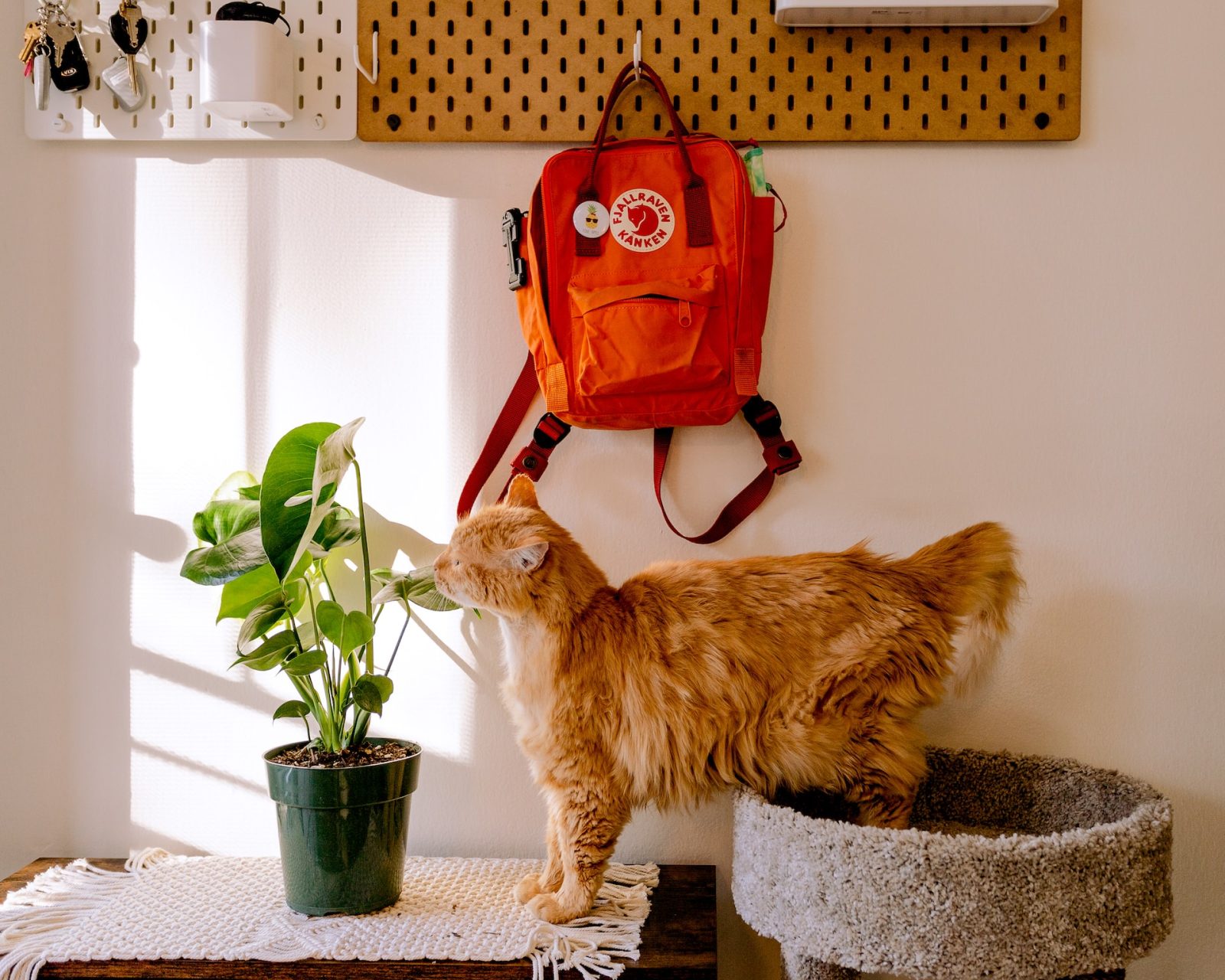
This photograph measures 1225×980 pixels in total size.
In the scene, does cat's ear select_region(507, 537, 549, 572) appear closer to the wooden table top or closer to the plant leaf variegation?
the plant leaf variegation

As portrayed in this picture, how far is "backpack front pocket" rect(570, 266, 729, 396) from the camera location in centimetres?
132

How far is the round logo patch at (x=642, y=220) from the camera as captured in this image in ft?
4.49

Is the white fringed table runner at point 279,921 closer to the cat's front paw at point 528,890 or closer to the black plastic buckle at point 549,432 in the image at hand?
the cat's front paw at point 528,890

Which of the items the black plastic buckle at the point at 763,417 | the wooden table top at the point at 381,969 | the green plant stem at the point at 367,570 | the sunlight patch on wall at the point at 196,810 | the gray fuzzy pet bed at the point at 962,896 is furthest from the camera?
the sunlight patch on wall at the point at 196,810

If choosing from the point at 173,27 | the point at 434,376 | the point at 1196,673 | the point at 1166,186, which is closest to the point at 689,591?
the point at 434,376

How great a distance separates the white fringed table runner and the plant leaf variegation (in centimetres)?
23

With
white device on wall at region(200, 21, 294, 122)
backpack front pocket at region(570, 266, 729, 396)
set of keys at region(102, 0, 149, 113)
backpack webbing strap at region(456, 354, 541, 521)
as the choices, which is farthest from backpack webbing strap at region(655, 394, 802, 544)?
set of keys at region(102, 0, 149, 113)

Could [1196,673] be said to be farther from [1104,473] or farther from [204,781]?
[204,781]

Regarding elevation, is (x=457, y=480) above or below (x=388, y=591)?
above

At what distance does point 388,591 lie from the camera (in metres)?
1.33

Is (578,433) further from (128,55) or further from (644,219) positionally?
(128,55)

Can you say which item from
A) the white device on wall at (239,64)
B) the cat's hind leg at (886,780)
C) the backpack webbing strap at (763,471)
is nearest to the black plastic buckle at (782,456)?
the backpack webbing strap at (763,471)

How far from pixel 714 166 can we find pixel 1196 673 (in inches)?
41.2

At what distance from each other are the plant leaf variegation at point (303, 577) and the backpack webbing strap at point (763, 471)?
0.38 metres
